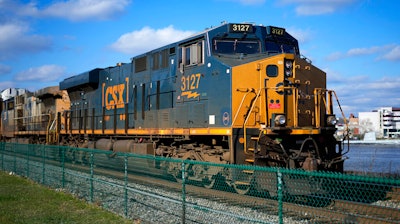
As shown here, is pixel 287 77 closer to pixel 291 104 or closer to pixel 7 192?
pixel 291 104

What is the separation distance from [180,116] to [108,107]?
6.11 metres

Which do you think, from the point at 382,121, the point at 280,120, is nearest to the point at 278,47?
the point at 280,120

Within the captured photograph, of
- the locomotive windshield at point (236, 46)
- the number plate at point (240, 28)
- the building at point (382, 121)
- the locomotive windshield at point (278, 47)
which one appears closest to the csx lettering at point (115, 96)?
the locomotive windshield at point (236, 46)

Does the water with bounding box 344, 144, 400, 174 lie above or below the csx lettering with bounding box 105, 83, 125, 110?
below

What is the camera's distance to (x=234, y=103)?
9805 millimetres

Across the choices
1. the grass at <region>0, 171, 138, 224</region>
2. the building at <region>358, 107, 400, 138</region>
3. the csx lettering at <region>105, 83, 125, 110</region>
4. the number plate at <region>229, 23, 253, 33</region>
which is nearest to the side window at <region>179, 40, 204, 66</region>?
the number plate at <region>229, 23, 253, 33</region>

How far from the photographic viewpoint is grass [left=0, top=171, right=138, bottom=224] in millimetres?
7850

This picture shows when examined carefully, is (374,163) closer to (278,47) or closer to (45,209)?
(278,47)

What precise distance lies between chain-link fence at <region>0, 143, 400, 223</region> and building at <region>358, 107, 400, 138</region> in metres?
71.9

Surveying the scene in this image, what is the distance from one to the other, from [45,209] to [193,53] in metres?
5.37

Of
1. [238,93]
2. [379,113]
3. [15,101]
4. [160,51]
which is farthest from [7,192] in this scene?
[379,113]

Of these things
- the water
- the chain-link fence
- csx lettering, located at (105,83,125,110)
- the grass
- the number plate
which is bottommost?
the water

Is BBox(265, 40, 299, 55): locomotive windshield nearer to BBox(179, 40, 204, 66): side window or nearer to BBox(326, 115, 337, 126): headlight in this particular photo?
BBox(179, 40, 204, 66): side window

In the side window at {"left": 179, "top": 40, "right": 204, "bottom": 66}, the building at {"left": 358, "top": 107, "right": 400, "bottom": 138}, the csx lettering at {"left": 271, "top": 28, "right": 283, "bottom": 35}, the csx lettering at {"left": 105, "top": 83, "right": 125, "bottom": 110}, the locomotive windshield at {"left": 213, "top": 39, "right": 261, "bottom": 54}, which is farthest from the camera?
the building at {"left": 358, "top": 107, "right": 400, "bottom": 138}
